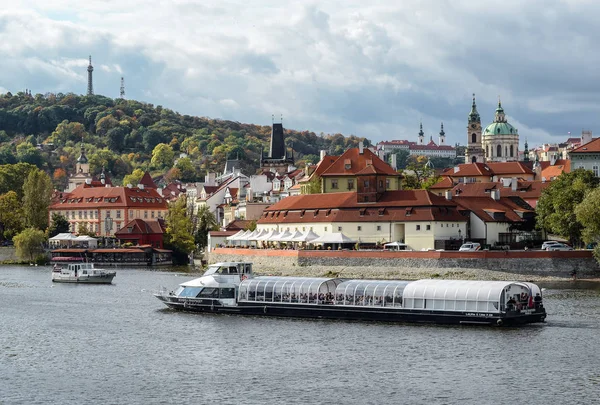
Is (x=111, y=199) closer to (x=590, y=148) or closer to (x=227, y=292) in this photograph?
(x=590, y=148)

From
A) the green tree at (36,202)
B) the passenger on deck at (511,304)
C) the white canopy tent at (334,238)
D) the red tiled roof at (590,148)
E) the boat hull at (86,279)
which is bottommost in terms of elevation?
the passenger on deck at (511,304)

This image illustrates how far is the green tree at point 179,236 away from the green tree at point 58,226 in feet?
54.7

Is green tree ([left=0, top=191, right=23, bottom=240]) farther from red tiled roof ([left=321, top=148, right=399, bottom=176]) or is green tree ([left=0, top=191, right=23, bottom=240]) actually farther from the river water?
the river water

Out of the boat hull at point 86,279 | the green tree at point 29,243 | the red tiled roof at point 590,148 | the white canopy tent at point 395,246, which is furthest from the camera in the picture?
the green tree at point 29,243

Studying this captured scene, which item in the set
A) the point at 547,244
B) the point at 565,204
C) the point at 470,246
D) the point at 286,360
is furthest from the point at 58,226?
the point at 286,360

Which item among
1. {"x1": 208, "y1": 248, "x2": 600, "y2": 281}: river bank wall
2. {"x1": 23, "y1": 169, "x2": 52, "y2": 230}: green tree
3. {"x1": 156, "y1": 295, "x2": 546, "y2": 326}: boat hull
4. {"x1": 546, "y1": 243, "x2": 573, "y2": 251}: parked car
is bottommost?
{"x1": 156, "y1": 295, "x2": 546, "y2": 326}: boat hull

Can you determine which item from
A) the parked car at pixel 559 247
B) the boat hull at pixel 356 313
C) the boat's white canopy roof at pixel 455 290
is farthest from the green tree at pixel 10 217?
the boat's white canopy roof at pixel 455 290

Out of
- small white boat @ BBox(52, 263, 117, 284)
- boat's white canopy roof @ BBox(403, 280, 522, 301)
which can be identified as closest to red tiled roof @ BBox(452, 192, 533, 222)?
small white boat @ BBox(52, 263, 117, 284)

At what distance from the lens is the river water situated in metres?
41.1

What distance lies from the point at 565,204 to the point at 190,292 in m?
44.1

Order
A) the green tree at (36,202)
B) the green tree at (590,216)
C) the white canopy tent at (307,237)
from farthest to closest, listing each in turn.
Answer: the green tree at (36,202)
the white canopy tent at (307,237)
the green tree at (590,216)

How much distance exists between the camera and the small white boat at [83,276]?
316 ft

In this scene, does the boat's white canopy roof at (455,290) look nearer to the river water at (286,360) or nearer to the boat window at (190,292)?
the river water at (286,360)

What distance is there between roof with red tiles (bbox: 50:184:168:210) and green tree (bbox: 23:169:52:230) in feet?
30.6
